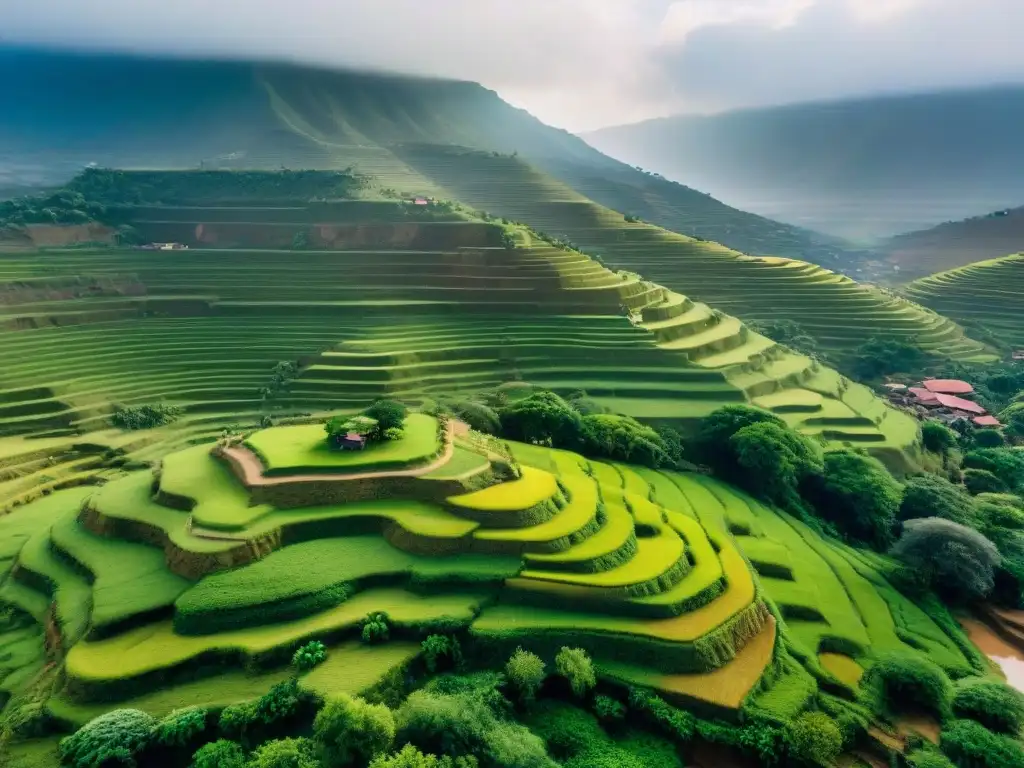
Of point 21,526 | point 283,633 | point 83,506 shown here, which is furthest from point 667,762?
point 21,526

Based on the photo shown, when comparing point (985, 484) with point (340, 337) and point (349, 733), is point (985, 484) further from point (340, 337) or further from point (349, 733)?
point (340, 337)

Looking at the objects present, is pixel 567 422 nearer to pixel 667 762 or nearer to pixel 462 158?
pixel 667 762

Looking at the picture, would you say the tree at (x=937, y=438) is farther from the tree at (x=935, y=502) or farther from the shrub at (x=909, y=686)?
the shrub at (x=909, y=686)

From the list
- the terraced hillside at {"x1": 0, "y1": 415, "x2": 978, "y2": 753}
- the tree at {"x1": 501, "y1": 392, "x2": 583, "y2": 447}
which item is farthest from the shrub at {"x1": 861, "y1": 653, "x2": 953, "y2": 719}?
the tree at {"x1": 501, "y1": 392, "x2": 583, "y2": 447}

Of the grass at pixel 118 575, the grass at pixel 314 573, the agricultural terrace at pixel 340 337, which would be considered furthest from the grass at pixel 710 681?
the agricultural terrace at pixel 340 337

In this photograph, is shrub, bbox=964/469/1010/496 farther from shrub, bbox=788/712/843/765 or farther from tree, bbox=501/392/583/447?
shrub, bbox=788/712/843/765

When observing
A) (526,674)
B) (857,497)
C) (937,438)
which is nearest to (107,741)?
(526,674)
